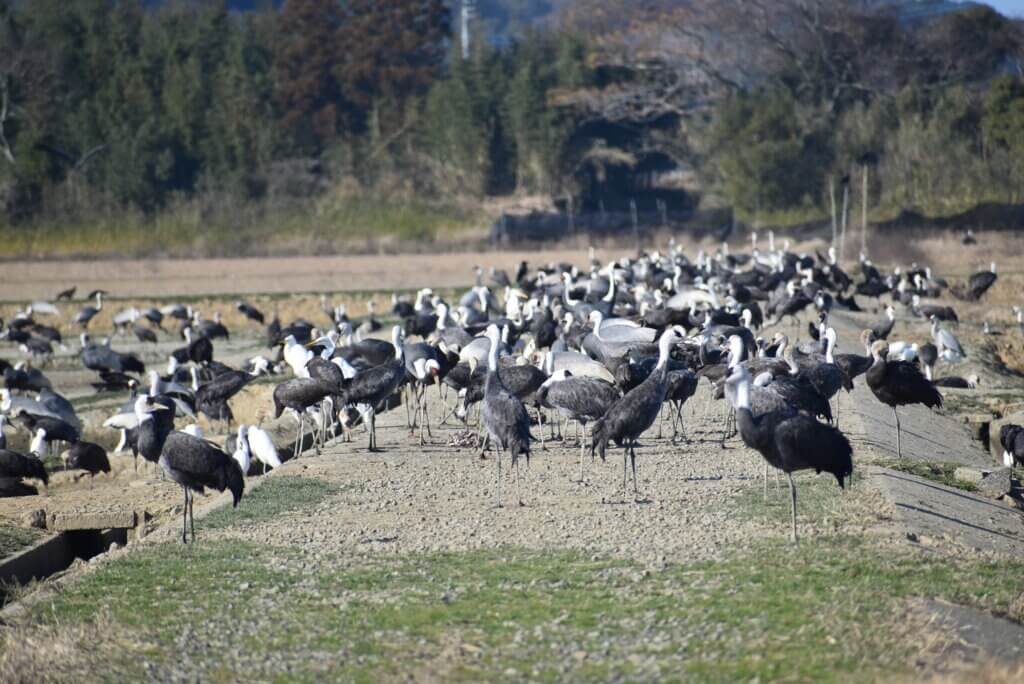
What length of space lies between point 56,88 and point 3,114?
377 cm

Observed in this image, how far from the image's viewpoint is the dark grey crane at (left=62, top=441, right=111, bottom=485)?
66.6ft

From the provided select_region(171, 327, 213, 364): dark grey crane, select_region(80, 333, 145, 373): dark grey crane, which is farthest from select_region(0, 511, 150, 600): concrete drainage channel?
select_region(80, 333, 145, 373): dark grey crane

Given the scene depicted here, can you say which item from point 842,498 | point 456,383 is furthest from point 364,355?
point 842,498

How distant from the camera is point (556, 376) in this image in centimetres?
1694

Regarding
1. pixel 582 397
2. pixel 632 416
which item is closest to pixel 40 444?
pixel 582 397

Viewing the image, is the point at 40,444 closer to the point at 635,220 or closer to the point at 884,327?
the point at 884,327

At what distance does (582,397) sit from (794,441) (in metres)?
3.94

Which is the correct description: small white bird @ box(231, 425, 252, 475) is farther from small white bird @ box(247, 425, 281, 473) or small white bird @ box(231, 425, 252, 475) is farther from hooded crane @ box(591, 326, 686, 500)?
hooded crane @ box(591, 326, 686, 500)

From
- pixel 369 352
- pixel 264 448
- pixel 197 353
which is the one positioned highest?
pixel 369 352

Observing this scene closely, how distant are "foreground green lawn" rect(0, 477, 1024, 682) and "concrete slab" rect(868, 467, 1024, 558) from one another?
2.45 feet

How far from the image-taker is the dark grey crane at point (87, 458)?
2031 centimetres

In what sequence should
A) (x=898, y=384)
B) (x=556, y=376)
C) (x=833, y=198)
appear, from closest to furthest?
(x=556, y=376) < (x=898, y=384) < (x=833, y=198)

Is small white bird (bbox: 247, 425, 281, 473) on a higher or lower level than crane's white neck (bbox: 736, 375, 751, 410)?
lower

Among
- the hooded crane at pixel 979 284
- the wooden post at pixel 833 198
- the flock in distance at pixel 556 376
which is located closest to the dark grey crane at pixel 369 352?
the flock in distance at pixel 556 376
